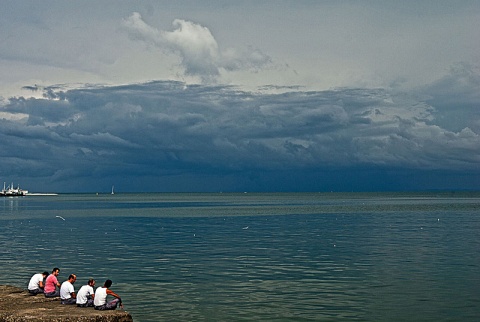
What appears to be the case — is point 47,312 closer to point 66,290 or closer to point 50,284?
point 66,290

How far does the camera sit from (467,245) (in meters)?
70.8

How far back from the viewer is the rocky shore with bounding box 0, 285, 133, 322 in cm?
3012

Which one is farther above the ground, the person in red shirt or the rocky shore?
the person in red shirt

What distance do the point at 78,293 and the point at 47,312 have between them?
270 centimetres

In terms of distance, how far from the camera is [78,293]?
3381cm

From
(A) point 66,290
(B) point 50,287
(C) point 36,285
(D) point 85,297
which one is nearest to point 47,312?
(A) point 66,290

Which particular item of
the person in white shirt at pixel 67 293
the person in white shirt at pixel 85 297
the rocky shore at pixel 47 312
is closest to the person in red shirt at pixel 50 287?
the rocky shore at pixel 47 312

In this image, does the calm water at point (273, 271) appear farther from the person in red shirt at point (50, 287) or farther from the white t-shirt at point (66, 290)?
the person in red shirt at point (50, 287)

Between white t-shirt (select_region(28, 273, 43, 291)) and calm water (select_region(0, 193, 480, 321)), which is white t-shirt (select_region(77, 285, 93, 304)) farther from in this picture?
white t-shirt (select_region(28, 273, 43, 291))

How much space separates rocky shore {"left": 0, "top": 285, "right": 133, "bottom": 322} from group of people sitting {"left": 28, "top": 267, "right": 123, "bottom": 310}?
0.48 metres

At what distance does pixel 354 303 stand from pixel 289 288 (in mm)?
6349

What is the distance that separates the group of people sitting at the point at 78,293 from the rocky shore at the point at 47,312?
0.48 meters

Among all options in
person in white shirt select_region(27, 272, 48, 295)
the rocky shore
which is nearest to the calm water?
the rocky shore

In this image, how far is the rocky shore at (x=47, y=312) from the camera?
30.1 metres
